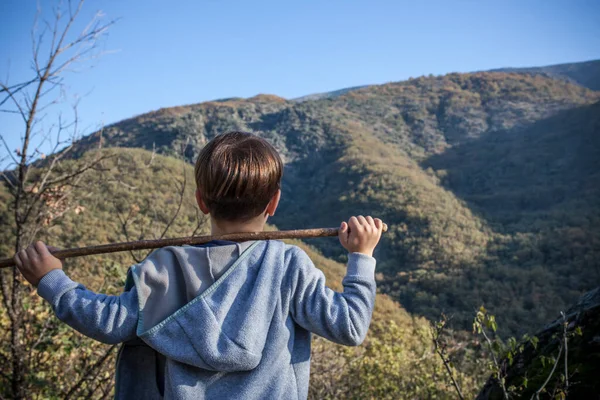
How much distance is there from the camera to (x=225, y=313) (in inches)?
39.8

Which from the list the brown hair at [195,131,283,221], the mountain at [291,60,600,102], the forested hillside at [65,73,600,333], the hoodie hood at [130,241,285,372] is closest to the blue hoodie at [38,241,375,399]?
the hoodie hood at [130,241,285,372]

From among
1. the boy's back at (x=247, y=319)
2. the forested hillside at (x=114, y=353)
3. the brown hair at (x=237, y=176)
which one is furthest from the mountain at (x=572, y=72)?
the boy's back at (x=247, y=319)

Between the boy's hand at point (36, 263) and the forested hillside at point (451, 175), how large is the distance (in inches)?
205

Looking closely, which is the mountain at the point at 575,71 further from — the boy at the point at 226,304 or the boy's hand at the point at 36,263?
the boy's hand at the point at 36,263

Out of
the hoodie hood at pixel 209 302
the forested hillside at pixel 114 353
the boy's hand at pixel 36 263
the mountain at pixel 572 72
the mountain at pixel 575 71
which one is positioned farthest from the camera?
the mountain at pixel 575 71

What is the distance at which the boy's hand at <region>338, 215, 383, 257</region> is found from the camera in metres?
1.13

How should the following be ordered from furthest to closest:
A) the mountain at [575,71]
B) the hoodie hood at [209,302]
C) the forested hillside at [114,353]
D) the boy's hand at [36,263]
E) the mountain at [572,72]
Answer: the mountain at [575,71], the mountain at [572,72], the forested hillside at [114,353], the boy's hand at [36,263], the hoodie hood at [209,302]

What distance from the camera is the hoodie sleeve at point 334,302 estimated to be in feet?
3.36

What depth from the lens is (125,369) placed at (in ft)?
3.72

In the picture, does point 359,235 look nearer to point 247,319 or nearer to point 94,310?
point 247,319

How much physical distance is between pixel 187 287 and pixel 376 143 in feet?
137

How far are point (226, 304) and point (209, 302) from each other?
0.04 metres

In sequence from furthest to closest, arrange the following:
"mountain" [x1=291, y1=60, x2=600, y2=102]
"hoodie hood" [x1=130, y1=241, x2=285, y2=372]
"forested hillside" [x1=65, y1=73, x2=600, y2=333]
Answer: "mountain" [x1=291, y1=60, x2=600, y2=102], "forested hillside" [x1=65, y1=73, x2=600, y2=333], "hoodie hood" [x1=130, y1=241, x2=285, y2=372]

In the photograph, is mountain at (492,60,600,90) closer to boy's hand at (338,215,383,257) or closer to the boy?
boy's hand at (338,215,383,257)
